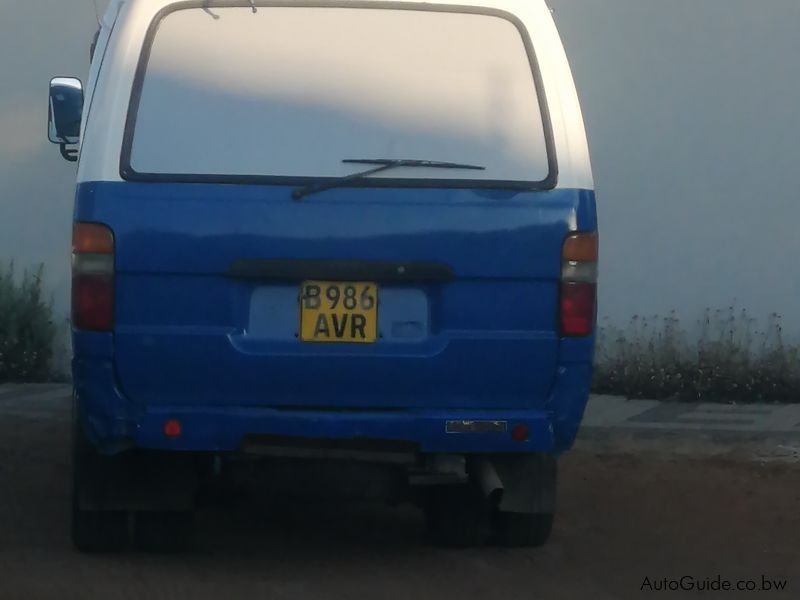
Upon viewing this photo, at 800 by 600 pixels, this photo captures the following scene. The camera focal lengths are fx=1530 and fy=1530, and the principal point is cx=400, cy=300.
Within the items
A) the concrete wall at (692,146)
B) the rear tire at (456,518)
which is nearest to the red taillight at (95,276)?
the rear tire at (456,518)

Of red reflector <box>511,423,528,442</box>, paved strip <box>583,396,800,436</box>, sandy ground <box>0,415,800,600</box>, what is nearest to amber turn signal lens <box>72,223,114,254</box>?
sandy ground <box>0,415,800,600</box>

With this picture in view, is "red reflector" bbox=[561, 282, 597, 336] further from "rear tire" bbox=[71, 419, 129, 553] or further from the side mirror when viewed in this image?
the side mirror

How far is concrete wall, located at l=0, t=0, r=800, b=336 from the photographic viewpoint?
9.76 meters

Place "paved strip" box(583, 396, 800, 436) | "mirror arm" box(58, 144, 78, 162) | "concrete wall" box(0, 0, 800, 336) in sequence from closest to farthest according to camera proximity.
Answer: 1. "mirror arm" box(58, 144, 78, 162)
2. "paved strip" box(583, 396, 800, 436)
3. "concrete wall" box(0, 0, 800, 336)

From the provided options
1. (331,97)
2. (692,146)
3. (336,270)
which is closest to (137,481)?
(336,270)

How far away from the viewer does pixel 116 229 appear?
5000 millimetres

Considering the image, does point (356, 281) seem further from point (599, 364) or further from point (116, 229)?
point (599, 364)

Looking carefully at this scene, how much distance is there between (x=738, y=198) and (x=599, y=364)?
139cm

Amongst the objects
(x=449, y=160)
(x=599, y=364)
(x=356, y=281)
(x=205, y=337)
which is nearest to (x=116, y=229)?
(x=205, y=337)

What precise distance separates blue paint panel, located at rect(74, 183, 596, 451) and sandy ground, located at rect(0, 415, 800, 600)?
57 cm

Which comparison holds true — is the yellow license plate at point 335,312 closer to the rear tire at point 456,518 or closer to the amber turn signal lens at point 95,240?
the amber turn signal lens at point 95,240

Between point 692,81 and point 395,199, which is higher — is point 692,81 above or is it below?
above

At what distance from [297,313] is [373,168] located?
54 cm

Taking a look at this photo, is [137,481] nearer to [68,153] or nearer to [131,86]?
[131,86]
